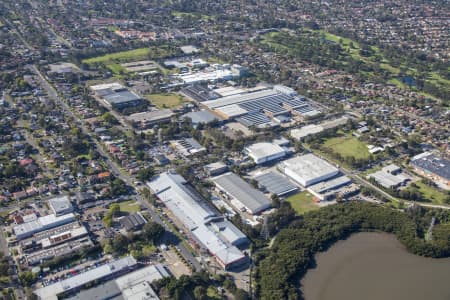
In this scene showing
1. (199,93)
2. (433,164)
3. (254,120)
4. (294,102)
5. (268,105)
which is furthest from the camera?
(199,93)

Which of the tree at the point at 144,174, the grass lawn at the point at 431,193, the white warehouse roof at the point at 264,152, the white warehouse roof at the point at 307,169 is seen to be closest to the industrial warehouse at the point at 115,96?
the tree at the point at 144,174

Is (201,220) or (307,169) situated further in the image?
(307,169)

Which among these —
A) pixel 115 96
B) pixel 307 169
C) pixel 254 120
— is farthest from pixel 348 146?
pixel 115 96

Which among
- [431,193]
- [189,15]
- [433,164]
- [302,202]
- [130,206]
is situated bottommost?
[431,193]

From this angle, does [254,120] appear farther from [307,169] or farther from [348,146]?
[307,169]

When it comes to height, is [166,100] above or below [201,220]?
below

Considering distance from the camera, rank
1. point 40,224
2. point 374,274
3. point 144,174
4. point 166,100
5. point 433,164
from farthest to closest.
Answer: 1. point 166,100
2. point 433,164
3. point 144,174
4. point 40,224
5. point 374,274

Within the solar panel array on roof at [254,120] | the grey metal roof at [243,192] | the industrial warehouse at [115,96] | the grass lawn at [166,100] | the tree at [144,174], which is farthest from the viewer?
the grass lawn at [166,100]

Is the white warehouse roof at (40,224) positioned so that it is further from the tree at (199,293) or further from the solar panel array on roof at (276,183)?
the solar panel array on roof at (276,183)
